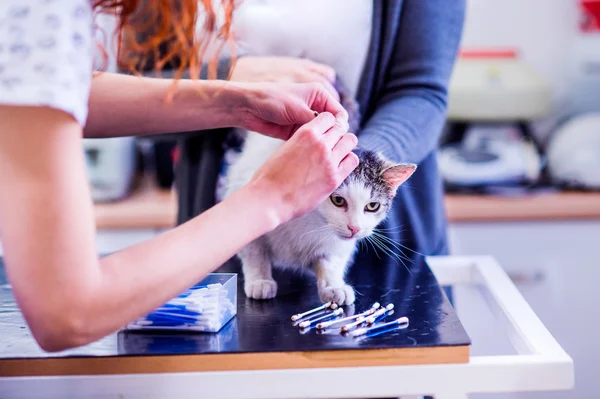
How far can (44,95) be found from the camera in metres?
0.60

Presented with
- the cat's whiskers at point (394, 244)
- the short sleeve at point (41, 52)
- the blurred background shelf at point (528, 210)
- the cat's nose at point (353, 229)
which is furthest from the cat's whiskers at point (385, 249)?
the blurred background shelf at point (528, 210)

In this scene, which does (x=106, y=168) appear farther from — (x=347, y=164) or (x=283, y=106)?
(x=347, y=164)

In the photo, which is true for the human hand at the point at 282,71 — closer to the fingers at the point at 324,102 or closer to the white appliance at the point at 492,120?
the fingers at the point at 324,102

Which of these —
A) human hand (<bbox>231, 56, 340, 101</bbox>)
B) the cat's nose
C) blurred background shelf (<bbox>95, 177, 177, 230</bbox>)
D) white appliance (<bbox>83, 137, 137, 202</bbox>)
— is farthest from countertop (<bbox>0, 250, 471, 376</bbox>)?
white appliance (<bbox>83, 137, 137, 202</bbox>)

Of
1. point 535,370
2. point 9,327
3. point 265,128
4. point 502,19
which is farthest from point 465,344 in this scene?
point 502,19

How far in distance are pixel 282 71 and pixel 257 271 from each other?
291 millimetres

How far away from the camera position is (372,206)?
0.97 meters

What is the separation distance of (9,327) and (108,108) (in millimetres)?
283

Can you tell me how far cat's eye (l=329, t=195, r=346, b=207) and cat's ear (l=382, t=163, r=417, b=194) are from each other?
0.06m

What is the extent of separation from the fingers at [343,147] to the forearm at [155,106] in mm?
179

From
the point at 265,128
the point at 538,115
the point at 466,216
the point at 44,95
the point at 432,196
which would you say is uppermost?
the point at 44,95

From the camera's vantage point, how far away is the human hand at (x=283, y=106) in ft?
2.94

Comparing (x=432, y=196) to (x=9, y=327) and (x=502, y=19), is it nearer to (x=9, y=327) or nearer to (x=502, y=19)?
(x=9, y=327)

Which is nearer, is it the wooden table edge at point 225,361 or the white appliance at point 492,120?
the wooden table edge at point 225,361
